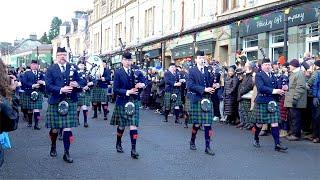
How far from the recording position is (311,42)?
53.6 feet

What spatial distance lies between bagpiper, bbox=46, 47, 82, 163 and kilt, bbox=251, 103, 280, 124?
3.32 meters

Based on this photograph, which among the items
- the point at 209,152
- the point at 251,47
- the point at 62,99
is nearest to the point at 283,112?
the point at 209,152

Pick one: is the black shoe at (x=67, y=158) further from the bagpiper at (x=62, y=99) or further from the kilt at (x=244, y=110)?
the kilt at (x=244, y=110)

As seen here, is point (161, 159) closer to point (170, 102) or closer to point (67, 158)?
point (67, 158)

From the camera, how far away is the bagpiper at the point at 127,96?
8617 millimetres

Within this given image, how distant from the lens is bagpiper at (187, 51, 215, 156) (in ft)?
29.6

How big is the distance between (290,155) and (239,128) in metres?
A: 4.39

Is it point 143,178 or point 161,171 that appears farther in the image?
point 161,171

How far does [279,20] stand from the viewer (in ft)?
57.6

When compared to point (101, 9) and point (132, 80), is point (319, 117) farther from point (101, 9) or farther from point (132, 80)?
point (101, 9)

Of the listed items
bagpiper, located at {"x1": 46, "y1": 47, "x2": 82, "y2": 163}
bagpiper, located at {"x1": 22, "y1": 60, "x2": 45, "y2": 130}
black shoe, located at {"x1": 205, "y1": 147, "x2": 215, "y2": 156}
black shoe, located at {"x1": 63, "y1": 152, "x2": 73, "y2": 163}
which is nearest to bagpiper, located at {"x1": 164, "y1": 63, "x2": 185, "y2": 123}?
bagpiper, located at {"x1": 22, "y1": 60, "x2": 45, "y2": 130}

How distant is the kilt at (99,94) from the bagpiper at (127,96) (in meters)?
6.76

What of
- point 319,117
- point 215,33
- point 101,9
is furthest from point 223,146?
point 101,9

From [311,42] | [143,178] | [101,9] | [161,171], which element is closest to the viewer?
[143,178]
